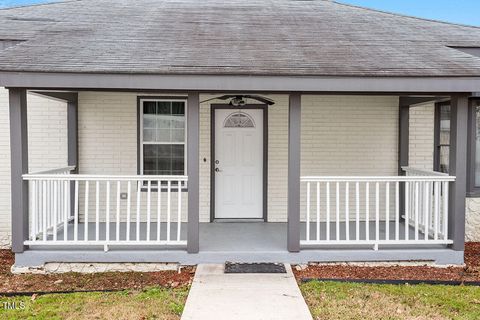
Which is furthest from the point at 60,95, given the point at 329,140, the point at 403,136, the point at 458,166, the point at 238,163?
the point at 458,166

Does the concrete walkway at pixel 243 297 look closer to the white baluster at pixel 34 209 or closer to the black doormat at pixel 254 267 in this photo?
the black doormat at pixel 254 267

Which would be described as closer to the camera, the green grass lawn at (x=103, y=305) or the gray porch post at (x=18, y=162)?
the green grass lawn at (x=103, y=305)

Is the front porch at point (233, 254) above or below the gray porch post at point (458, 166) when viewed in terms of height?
below

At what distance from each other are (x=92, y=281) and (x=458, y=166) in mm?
5127

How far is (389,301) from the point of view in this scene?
5.04 meters

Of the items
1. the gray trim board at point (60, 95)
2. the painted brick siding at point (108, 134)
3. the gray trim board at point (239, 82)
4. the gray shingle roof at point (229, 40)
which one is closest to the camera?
the gray trim board at point (239, 82)

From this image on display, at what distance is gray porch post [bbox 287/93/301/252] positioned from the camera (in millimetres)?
6211

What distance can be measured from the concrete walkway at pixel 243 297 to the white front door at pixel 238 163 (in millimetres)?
2509

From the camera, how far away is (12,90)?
6.04m

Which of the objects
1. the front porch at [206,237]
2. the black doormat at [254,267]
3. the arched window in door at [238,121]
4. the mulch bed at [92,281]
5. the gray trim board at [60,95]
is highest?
the gray trim board at [60,95]

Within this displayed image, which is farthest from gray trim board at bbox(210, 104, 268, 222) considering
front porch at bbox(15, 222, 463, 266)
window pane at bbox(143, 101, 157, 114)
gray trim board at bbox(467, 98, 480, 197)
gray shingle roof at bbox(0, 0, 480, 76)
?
gray trim board at bbox(467, 98, 480, 197)

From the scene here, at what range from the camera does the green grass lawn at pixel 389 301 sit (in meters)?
4.71

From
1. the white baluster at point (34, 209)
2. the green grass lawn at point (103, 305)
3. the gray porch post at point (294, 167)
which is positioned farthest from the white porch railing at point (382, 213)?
the white baluster at point (34, 209)

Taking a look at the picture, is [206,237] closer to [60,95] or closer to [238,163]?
[238,163]
